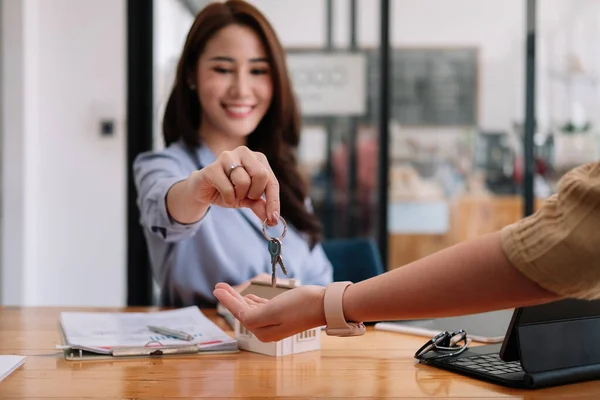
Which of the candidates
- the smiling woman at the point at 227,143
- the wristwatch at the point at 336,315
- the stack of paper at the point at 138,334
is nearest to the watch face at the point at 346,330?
the wristwatch at the point at 336,315

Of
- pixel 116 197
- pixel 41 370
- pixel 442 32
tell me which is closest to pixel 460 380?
pixel 41 370

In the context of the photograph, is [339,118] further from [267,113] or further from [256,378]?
[256,378]

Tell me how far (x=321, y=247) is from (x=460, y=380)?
1289 mm

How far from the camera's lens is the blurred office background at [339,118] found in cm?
373

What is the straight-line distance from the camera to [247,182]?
139 centimetres

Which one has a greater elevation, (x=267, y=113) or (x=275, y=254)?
(x=267, y=113)

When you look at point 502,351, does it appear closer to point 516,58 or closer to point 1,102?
point 1,102

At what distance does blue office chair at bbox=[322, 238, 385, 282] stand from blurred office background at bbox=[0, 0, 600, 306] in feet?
5.00

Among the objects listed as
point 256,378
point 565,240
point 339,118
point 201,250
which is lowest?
point 256,378

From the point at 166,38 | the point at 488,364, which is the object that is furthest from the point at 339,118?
the point at 488,364

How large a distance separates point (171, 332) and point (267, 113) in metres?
1.00

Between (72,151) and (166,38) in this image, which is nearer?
(72,151)

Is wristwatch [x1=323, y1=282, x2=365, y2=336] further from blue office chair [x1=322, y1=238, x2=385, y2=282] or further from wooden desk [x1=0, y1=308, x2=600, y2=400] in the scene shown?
blue office chair [x1=322, y1=238, x2=385, y2=282]

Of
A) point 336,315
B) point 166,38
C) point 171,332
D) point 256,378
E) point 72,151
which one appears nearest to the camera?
point 336,315
